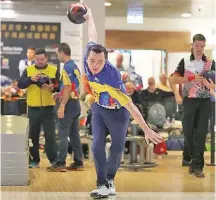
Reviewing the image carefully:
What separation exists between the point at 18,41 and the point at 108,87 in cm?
868

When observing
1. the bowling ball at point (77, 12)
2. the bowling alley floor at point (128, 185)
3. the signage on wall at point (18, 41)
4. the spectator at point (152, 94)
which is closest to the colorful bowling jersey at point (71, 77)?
the bowling alley floor at point (128, 185)

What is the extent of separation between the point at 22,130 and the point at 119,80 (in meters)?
1.35

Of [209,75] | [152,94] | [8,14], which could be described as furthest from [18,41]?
[209,75]

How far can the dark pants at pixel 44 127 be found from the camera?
582 centimetres

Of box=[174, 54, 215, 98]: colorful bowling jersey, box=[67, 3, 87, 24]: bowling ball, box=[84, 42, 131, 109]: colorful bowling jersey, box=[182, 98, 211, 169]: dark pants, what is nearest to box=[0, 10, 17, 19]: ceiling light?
box=[174, 54, 215, 98]: colorful bowling jersey

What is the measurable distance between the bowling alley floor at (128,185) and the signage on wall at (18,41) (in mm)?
6388

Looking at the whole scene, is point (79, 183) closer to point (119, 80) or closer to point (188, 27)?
point (119, 80)

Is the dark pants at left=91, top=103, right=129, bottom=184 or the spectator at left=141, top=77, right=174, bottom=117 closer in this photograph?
the dark pants at left=91, top=103, right=129, bottom=184

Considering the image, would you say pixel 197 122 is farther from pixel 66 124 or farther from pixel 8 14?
pixel 8 14

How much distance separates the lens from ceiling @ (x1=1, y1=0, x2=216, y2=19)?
1093cm

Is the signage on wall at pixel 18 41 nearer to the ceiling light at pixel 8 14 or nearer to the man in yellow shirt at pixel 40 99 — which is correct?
the ceiling light at pixel 8 14

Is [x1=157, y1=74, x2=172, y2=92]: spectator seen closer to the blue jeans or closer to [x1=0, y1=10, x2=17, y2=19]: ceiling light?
[x1=0, y1=10, x2=17, y2=19]: ceiling light

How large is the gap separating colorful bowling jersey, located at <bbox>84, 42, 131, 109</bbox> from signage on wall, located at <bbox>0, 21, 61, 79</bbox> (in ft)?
27.5

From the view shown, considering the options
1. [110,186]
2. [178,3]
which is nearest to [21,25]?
[178,3]
